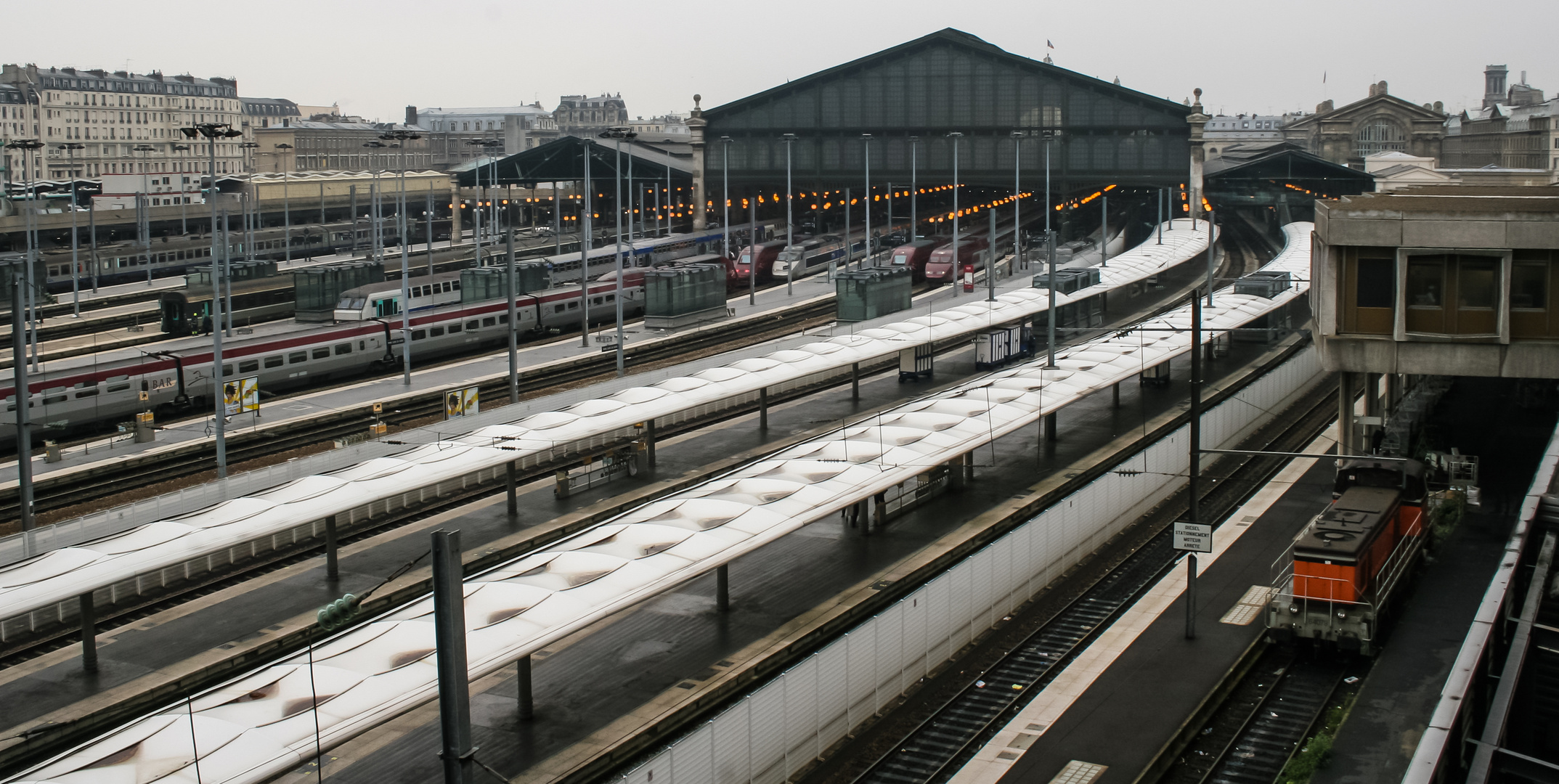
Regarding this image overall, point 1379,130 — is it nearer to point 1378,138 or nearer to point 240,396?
point 1378,138

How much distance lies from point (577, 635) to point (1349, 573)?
14.6 m

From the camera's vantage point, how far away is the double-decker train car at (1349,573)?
2606 centimetres

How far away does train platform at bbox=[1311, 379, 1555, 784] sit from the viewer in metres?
22.3

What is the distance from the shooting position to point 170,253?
9138 centimetres

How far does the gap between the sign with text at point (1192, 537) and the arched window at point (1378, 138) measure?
151 meters

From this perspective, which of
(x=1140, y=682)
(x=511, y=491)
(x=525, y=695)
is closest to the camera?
(x=525, y=695)

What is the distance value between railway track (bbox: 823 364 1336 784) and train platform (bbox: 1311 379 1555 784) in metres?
5.35

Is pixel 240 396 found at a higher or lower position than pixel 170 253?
lower

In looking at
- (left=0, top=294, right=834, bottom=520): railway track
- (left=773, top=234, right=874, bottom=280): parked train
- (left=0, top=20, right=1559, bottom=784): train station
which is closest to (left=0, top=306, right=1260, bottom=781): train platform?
(left=0, top=20, right=1559, bottom=784): train station

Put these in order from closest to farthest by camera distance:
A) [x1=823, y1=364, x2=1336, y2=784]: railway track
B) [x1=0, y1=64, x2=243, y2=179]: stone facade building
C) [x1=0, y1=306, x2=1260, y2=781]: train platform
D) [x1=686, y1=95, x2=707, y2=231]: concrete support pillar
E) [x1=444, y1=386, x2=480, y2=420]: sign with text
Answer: [x1=823, y1=364, x2=1336, y2=784]: railway track
[x1=0, y1=306, x2=1260, y2=781]: train platform
[x1=444, y1=386, x2=480, y2=420]: sign with text
[x1=686, y1=95, x2=707, y2=231]: concrete support pillar
[x1=0, y1=64, x2=243, y2=179]: stone facade building

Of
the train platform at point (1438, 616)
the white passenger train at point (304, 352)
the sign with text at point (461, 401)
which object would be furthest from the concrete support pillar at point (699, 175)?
the train platform at point (1438, 616)

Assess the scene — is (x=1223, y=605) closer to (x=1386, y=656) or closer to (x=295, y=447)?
(x=1386, y=656)

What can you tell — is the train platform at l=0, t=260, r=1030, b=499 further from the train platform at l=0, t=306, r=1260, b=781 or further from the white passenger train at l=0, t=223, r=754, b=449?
the train platform at l=0, t=306, r=1260, b=781

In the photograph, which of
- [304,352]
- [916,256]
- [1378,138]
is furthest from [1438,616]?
[1378,138]
